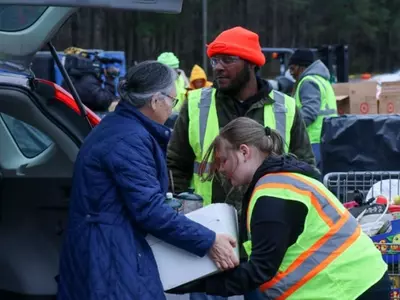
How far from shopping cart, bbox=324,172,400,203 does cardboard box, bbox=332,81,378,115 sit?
690 cm

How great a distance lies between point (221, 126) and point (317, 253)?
1616 mm

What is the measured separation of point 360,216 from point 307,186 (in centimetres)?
135

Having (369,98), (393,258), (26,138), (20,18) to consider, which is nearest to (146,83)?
(20,18)

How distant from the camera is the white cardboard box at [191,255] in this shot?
3686 millimetres

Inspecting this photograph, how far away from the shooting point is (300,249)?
3.34 m

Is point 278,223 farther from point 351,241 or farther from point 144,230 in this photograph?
point 144,230

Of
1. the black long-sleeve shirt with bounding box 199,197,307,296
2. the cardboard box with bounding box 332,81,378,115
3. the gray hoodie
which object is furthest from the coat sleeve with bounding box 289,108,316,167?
the cardboard box with bounding box 332,81,378,115

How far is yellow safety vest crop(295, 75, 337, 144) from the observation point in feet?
32.0

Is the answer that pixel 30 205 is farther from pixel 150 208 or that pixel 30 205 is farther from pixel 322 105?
pixel 322 105

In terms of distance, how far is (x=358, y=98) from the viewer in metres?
13.2

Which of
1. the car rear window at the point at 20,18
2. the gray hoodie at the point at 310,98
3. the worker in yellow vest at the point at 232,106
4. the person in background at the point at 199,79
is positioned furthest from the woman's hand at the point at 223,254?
the person in background at the point at 199,79

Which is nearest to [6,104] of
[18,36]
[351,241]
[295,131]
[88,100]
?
[18,36]

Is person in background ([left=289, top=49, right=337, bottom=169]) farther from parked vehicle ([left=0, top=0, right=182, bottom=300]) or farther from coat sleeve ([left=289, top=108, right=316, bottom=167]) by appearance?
coat sleeve ([left=289, top=108, right=316, bottom=167])

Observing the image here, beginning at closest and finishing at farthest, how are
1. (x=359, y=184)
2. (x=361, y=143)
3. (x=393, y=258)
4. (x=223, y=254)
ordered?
(x=223, y=254), (x=393, y=258), (x=359, y=184), (x=361, y=143)
